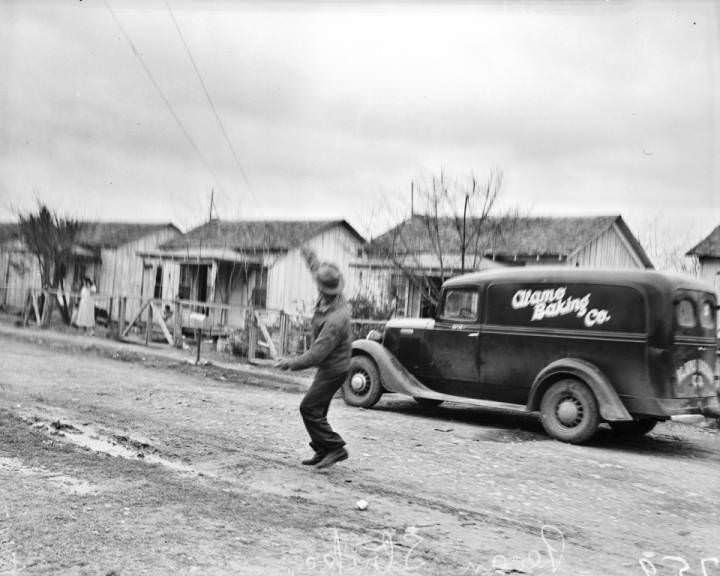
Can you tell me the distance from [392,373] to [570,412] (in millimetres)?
2623

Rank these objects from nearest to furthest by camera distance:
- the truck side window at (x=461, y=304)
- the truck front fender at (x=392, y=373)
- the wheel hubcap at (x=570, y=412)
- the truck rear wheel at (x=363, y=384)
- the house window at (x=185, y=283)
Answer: the wheel hubcap at (x=570, y=412) < the truck side window at (x=461, y=304) < the truck front fender at (x=392, y=373) < the truck rear wheel at (x=363, y=384) < the house window at (x=185, y=283)

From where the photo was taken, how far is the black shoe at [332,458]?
273 inches

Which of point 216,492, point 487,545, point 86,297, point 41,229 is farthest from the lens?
point 41,229

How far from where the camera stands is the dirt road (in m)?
4.67

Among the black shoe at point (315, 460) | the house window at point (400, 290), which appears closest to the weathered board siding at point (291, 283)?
the house window at point (400, 290)

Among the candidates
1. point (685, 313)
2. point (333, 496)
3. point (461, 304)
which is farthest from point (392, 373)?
point (333, 496)

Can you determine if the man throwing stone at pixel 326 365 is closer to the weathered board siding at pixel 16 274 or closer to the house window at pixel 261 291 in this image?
the house window at pixel 261 291

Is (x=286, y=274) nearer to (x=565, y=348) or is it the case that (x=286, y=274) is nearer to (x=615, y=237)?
(x=615, y=237)

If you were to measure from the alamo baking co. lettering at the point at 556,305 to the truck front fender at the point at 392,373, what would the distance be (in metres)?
1.72

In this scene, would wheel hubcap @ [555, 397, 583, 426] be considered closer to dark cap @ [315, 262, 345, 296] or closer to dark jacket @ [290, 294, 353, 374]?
Answer: dark jacket @ [290, 294, 353, 374]

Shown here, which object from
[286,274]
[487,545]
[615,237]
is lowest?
[487,545]

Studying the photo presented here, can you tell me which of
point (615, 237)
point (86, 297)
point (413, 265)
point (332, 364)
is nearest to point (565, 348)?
point (332, 364)

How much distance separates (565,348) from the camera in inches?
374

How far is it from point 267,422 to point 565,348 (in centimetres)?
375
